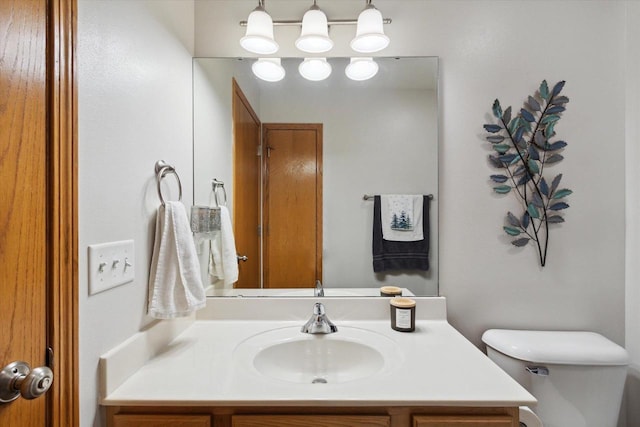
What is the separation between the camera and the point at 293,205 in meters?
1.32

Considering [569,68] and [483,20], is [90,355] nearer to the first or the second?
[483,20]

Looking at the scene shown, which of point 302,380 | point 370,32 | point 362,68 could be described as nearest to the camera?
point 302,380

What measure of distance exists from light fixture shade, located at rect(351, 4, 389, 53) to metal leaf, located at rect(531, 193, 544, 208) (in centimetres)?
85

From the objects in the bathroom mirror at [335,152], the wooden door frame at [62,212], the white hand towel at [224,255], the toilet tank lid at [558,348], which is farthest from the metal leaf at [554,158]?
the wooden door frame at [62,212]

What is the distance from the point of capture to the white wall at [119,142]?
0.70 m

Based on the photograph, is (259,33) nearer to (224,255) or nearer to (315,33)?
(315,33)

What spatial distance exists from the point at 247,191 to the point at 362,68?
2.31 feet

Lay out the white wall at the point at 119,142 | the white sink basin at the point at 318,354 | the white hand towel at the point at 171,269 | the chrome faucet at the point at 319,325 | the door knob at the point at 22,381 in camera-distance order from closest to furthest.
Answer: the door knob at the point at 22,381
the white wall at the point at 119,142
the white hand towel at the point at 171,269
the white sink basin at the point at 318,354
the chrome faucet at the point at 319,325

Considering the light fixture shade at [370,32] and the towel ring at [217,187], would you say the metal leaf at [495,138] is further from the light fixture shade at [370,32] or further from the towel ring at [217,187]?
the towel ring at [217,187]

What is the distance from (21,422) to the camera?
548 mm

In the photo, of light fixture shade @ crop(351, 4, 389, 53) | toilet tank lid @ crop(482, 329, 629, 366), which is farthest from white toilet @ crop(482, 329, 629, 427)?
light fixture shade @ crop(351, 4, 389, 53)

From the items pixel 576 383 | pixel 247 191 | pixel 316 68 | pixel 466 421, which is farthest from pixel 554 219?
pixel 247 191

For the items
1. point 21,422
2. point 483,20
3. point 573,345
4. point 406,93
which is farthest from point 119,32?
point 573,345

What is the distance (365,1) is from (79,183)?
1.25 m
